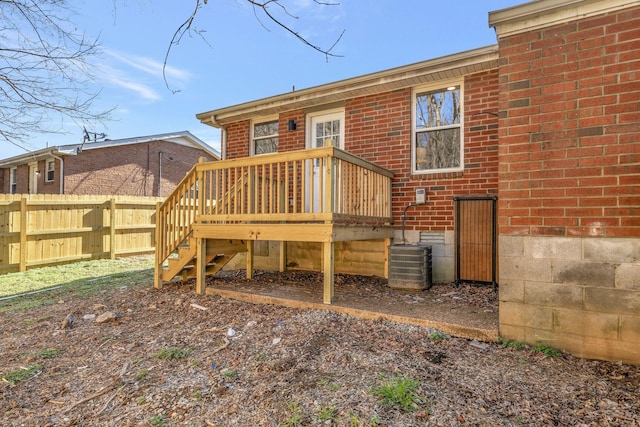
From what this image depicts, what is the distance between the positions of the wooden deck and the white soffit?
7.01ft

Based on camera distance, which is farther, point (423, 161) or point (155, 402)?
point (423, 161)

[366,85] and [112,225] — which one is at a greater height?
[366,85]

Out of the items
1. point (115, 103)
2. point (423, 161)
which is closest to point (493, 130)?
point (423, 161)

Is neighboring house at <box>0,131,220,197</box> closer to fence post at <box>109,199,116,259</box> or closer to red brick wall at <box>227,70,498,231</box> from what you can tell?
fence post at <box>109,199,116,259</box>

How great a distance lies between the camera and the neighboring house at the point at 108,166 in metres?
13.7

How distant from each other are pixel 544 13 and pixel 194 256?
5492 mm

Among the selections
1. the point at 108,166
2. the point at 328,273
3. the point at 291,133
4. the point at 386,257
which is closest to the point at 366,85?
the point at 291,133

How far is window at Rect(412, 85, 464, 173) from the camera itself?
538 cm

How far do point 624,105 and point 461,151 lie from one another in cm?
254

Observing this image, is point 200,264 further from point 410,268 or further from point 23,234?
point 23,234

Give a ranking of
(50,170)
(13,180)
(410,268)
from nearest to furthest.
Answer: (410,268) → (50,170) → (13,180)

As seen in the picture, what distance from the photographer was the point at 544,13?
304 cm

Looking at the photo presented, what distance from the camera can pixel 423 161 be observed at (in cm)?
565

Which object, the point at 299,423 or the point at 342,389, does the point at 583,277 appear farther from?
the point at 299,423
